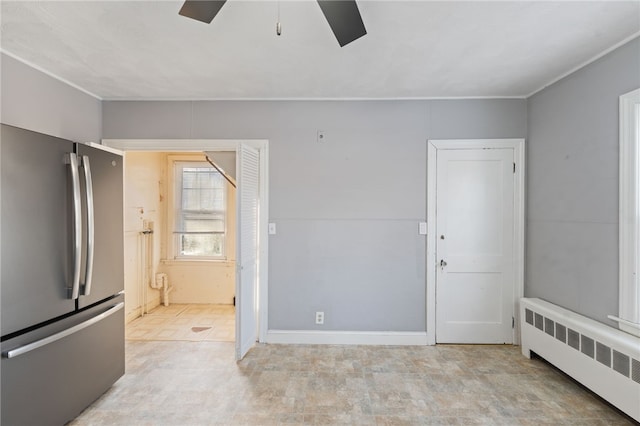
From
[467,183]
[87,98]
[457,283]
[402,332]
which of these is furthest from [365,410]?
[87,98]

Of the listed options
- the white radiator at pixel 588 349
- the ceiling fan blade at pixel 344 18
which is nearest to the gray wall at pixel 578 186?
the white radiator at pixel 588 349

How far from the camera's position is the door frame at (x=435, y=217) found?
9.85 feet

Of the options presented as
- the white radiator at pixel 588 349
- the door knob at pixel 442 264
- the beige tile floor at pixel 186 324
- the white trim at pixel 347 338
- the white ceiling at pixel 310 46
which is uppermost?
the white ceiling at pixel 310 46

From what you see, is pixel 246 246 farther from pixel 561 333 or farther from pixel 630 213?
pixel 630 213

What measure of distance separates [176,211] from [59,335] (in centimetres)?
277

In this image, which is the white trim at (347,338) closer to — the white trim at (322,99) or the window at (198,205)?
the window at (198,205)

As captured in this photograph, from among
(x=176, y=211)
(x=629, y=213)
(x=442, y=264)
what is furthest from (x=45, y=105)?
(x=629, y=213)

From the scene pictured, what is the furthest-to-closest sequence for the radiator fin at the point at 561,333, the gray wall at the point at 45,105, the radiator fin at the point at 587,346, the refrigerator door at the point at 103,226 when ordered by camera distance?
the radiator fin at the point at 561,333 < the gray wall at the point at 45,105 < the radiator fin at the point at 587,346 < the refrigerator door at the point at 103,226

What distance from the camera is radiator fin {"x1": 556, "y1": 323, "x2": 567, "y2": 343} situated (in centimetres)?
232

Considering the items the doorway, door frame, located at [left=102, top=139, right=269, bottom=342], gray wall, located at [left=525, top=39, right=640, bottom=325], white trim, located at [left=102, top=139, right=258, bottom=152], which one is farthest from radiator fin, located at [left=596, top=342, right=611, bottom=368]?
the doorway

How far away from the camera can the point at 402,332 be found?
307 cm

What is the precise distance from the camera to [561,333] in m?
2.36

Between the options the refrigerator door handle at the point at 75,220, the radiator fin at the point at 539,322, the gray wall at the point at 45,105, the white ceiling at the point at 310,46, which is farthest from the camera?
the radiator fin at the point at 539,322

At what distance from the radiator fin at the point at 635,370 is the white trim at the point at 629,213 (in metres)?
0.23
